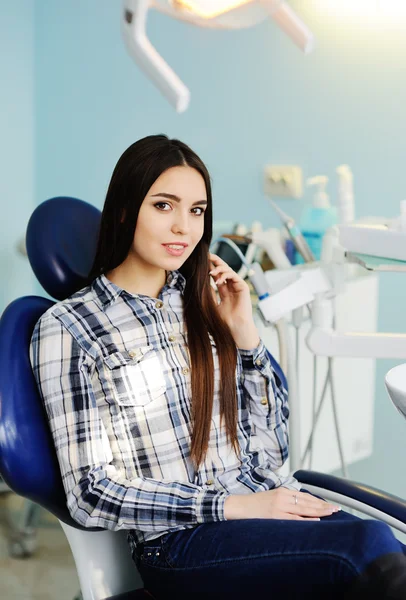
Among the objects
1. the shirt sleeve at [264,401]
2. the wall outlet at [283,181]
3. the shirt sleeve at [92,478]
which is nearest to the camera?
the shirt sleeve at [92,478]

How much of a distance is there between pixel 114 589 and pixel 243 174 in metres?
1.35

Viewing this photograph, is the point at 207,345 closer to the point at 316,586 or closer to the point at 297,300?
the point at 297,300

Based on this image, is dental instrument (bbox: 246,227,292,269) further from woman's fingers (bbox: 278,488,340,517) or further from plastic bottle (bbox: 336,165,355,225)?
woman's fingers (bbox: 278,488,340,517)

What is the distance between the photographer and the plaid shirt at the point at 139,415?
1.13 m

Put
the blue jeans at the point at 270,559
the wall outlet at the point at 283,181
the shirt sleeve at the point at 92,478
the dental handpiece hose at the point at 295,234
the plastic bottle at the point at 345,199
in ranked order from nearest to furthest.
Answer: the blue jeans at the point at 270,559
the shirt sleeve at the point at 92,478
the dental handpiece hose at the point at 295,234
the plastic bottle at the point at 345,199
the wall outlet at the point at 283,181

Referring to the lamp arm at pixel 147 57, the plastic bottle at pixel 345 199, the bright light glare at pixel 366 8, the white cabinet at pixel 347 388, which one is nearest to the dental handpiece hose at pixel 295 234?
the plastic bottle at pixel 345 199

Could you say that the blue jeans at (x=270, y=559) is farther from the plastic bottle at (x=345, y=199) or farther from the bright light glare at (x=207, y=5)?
the plastic bottle at (x=345, y=199)

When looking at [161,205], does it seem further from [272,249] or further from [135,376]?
[272,249]

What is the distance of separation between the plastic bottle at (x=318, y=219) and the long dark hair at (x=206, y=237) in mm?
655

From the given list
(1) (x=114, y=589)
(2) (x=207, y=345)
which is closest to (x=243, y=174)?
(2) (x=207, y=345)

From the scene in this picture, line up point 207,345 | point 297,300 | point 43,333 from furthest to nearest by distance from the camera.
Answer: point 297,300 < point 207,345 < point 43,333

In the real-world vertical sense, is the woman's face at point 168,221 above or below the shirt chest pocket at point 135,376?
above

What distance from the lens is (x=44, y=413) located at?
1.18 metres

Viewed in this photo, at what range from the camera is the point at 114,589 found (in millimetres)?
1222
